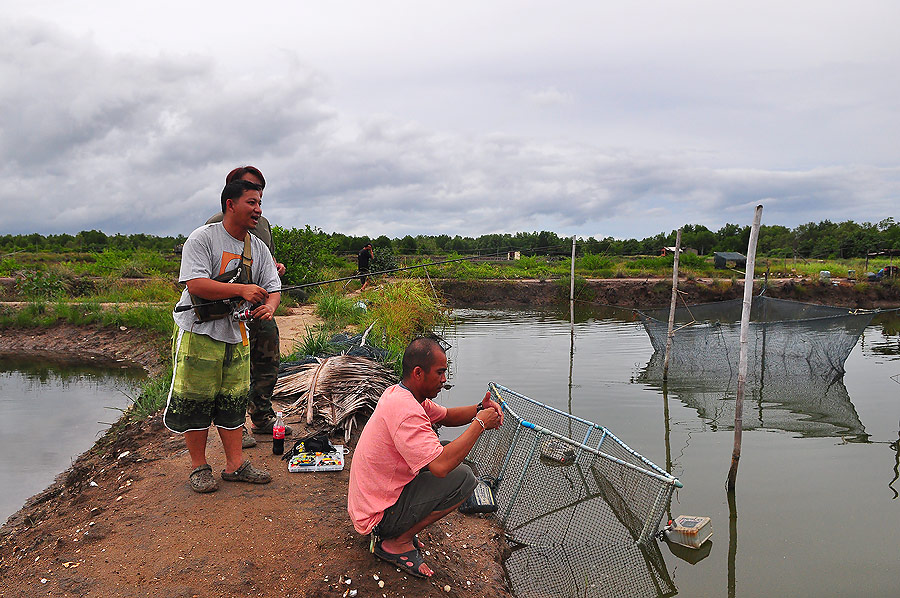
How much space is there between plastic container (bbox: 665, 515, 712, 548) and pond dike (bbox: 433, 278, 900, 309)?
64.9 feet

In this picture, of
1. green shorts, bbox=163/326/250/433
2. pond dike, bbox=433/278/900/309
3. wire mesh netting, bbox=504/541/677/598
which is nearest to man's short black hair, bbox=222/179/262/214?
green shorts, bbox=163/326/250/433

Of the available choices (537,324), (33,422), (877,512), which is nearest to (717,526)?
(877,512)

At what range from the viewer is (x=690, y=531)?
4.14m

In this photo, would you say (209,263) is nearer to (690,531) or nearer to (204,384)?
(204,384)

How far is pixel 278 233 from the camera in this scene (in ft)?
52.9

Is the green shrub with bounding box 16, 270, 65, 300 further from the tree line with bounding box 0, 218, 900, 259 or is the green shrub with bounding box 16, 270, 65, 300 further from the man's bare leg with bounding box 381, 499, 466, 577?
the tree line with bounding box 0, 218, 900, 259

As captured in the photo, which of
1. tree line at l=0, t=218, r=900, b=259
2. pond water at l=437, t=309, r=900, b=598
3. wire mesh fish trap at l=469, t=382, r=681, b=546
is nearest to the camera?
wire mesh fish trap at l=469, t=382, r=681, b=546

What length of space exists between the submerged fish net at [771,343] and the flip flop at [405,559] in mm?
6737

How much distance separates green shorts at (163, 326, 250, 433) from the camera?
3211mm

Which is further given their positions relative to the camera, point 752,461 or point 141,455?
point 752,461

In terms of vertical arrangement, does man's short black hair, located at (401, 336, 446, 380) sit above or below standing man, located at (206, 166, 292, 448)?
above

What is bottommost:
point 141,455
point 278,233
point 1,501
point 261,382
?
point 1,501

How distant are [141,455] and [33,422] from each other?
11.1ft

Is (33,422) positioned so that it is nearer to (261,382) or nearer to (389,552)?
(261,382)
